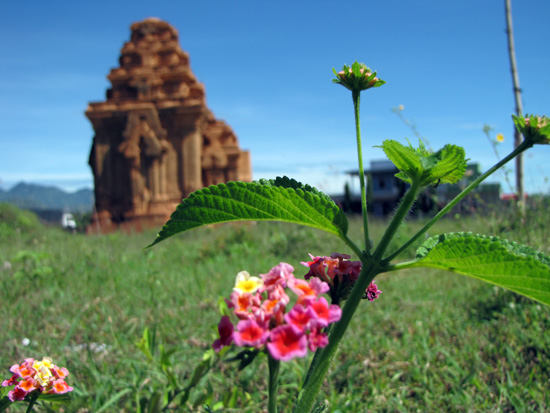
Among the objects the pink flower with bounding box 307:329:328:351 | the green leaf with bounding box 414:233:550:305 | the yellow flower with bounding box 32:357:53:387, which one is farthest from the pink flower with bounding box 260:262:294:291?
the yellow flower with bounding box 32:357:53:387

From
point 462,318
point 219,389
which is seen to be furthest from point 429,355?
point 219,389

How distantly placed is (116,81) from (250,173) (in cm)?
620

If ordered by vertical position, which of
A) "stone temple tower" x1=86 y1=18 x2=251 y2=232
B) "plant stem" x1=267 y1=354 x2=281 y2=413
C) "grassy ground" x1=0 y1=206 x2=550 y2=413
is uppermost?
"stone temple tower" x1=86 y1=18 x2=251 y2=232

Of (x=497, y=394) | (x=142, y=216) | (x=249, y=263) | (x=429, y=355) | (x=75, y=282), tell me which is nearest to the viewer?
(x=497, y=394)

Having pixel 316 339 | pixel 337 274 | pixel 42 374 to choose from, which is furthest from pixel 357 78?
pixel 42 374

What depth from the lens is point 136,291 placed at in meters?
3.30

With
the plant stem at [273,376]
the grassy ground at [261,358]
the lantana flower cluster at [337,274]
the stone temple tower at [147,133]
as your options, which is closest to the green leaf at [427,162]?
the lantana flower cluster at [337,274]

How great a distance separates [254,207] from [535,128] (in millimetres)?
526

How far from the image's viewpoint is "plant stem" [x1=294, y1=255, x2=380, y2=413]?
0.84m

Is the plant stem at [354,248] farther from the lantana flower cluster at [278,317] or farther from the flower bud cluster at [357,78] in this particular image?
the flower bud cluster at [357,78]

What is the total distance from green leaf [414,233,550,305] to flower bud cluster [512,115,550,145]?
0.19 m

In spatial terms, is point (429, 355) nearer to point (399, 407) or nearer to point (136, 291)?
point (399, 407)

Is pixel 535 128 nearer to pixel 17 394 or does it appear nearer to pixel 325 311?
pixel 325 311

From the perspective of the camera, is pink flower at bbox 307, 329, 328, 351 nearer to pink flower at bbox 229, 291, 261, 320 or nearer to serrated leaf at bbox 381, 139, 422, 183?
pink flower at bbox 229, 291, 261, 320
